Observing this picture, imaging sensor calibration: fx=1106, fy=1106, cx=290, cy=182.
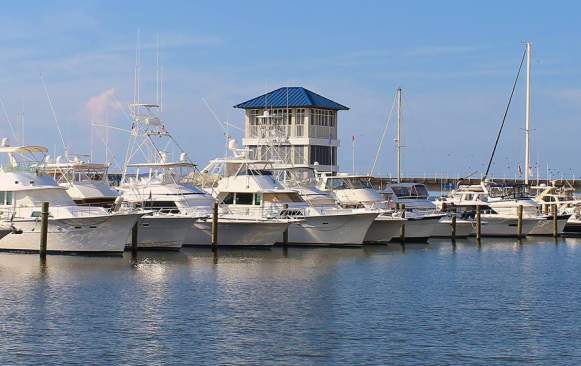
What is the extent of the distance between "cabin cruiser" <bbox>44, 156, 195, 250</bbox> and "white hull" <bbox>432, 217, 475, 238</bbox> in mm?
21375

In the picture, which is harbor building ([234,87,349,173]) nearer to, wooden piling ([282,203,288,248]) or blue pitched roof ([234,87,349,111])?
blue pitched roof ([234,87,349,111])

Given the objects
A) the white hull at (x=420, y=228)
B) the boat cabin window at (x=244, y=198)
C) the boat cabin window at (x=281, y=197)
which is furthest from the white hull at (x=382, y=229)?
the boat cabin window at (x=244, y=198)

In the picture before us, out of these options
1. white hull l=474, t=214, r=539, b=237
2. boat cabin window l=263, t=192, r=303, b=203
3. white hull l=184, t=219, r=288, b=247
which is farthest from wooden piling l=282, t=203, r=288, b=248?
white hull l=474, t=214, r=539, b=237

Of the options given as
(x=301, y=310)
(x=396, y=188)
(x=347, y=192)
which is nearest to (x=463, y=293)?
(x=301, y=310)

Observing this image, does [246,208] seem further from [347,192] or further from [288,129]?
[288,129]

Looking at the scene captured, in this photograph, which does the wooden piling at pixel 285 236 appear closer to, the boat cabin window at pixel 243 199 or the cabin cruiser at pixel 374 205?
the boat cabin window at pixel 243 199

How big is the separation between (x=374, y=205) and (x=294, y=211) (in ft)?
25.9

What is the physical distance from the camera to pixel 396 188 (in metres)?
71.2

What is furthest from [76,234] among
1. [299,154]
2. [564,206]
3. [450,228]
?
[564,206]

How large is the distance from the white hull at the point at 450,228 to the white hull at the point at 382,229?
24.3ft

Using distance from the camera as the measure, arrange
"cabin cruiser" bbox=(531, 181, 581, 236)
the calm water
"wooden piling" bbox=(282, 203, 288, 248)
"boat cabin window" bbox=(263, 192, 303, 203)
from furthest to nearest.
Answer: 1. "cabin cruiser" bbox=(531, 181, 581, 236)
2. "boat cabin window" bbox=(263, 192, 303, 203)
3. "wooden piling" bbox=(282, 203, 288, 248)
4. the calm water

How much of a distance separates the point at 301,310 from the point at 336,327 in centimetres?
319

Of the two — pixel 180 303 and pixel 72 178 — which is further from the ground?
pixel 72 178

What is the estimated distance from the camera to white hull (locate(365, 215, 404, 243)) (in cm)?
6178
